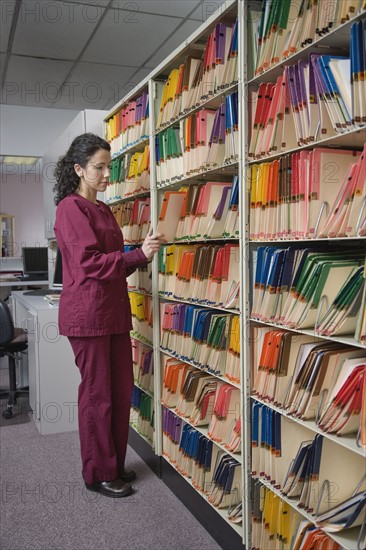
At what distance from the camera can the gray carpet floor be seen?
6.58ft

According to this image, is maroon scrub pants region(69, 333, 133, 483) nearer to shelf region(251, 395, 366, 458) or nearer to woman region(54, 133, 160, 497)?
woman region(54, 133, 160, 497)

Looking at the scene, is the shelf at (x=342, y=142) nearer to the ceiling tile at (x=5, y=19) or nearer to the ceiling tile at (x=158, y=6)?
the ceiling tile at (x=158, y=6)

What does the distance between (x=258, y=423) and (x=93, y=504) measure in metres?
1.03

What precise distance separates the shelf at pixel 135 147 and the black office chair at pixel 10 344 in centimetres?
139

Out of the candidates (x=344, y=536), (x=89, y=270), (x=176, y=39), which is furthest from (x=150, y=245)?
(x=176, y=39)

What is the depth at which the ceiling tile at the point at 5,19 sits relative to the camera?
3.48 metres

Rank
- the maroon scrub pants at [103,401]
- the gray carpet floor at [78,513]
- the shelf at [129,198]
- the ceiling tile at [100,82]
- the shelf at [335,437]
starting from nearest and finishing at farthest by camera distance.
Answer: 1. the shelf at [335,437]
2. the gray carpet floor at [78,513]
3. the maroon scrub pants at [103,401]
4. the shelf at [129,198]
5. the ceiling tile at [100,82]

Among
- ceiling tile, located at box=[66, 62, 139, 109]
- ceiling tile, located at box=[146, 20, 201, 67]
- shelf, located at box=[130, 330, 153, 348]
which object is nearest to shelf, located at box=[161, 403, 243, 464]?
shelf, located at box=[130, 330, 153, 348]

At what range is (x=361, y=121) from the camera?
127cm

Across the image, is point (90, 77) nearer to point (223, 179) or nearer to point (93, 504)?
point (223, 179)

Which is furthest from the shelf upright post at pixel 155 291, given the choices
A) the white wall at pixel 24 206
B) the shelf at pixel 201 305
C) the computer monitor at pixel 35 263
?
the white wall at pixel 24 206

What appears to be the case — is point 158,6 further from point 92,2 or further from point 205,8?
point 92,2

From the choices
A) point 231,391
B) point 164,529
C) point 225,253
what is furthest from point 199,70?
point 164,529

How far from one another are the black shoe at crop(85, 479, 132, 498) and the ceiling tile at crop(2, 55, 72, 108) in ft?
12.2
